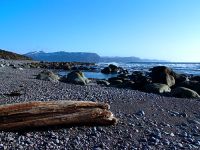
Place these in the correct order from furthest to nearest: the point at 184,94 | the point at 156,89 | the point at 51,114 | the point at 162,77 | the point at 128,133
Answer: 1. the point at 162,77
2. the point at 156,89
3. the point at 184,94
4. the point at 128,133
5. the point at 51,114

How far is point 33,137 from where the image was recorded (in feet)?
30.2

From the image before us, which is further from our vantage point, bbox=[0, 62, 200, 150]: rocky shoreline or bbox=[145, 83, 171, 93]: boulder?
bbox=[145, 83, 171, 93]: boulder

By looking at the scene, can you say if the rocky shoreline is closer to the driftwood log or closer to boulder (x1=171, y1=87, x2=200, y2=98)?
the driftwood log

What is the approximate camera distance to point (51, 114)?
981 cm

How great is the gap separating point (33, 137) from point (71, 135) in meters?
1.02

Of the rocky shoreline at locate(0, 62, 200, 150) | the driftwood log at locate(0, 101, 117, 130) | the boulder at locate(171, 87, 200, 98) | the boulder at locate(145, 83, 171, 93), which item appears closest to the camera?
the rocky shoreline at locate(0, 62, 200, 150)

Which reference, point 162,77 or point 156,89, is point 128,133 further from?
point 162,77

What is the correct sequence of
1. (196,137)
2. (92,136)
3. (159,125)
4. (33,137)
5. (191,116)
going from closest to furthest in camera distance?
(33,137) < (92,136) < (196,137) < (159,125) < (191,116)

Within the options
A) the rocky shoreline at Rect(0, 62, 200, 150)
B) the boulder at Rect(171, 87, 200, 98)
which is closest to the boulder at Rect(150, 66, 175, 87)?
the boulder at Rect(171, 87, 200, 98)

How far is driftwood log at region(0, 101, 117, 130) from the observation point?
9312 mm

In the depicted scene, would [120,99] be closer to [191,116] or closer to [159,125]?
[191,116]

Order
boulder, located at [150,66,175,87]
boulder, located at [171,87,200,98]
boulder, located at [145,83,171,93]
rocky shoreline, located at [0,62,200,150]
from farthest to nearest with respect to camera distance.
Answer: boulder, located at [150,66,175,87]
boulder, located at [145,83,171,93]
boulder, located at [171,87,200,98]
rocky shoreline, located at [0,62,200,150]

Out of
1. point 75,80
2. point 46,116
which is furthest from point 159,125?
point 75,80

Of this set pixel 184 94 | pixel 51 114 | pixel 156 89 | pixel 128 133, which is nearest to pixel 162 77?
pixel 156 89
